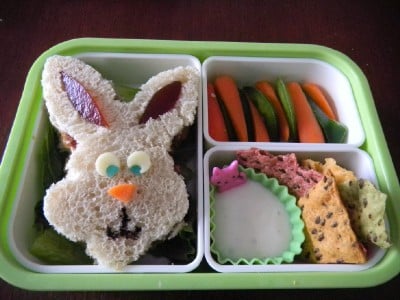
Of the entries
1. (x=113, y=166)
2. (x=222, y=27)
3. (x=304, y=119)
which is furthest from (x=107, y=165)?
(x=222, y=27)

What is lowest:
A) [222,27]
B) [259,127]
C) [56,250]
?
[56,250]

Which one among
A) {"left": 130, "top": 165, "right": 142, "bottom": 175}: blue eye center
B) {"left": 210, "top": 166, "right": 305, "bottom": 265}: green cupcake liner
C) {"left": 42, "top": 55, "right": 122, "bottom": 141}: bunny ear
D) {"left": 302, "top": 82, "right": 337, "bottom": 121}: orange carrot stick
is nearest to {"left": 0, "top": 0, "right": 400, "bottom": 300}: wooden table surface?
{"left": 302, "top": 82, "right": 337, "bottom": 121}: orange carrot stick

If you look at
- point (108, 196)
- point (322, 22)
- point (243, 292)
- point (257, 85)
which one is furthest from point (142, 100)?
point (322, 22)

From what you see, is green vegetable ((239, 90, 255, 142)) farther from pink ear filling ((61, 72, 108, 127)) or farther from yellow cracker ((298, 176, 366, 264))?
pink ear filling ((61, 72, 108, 127))

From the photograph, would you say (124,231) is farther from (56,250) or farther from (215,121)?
(215,121)

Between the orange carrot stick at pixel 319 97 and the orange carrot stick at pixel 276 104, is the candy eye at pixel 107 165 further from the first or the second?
the orange carrot stick at pixel 319 97

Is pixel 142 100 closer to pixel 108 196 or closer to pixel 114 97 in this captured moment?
pixel 114 97
